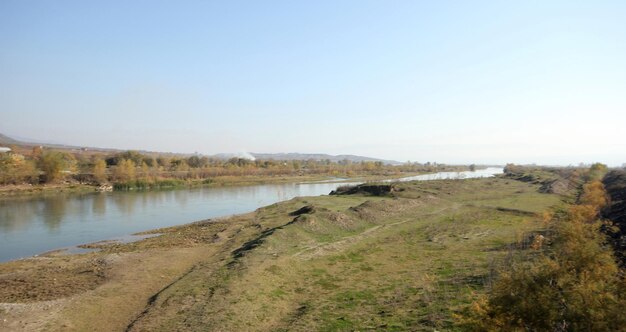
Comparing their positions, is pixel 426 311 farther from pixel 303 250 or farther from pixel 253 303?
pixel 303 250

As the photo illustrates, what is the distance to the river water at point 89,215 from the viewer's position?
31344 millimetres

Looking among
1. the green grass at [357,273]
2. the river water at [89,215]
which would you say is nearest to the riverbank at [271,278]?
the green grass at [357,273]

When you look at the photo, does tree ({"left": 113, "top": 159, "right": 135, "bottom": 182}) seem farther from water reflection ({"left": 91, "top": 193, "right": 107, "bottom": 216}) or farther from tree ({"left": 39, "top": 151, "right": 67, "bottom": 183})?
water reflection ({"left": 91, "top": 193, "right": 107, "bottom": 216})

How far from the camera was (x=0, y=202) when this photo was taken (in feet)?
176

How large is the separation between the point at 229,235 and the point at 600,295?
26.6 m

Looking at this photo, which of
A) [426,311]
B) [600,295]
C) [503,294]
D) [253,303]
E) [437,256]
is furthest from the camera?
[437,256]

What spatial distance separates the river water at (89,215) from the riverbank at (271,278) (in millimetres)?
5799

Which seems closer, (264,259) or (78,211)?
(264,259)

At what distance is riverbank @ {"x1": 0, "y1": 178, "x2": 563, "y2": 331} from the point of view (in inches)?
569

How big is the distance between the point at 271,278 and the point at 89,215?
35341mm

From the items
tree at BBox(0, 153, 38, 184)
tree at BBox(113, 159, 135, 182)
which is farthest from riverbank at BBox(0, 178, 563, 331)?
tree at BBox(113, 159, 135, 182)

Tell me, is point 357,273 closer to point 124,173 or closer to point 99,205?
point 99,205

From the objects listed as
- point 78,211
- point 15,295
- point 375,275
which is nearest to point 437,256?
point 375,275

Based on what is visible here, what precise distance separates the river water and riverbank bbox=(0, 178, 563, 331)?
228 inches
